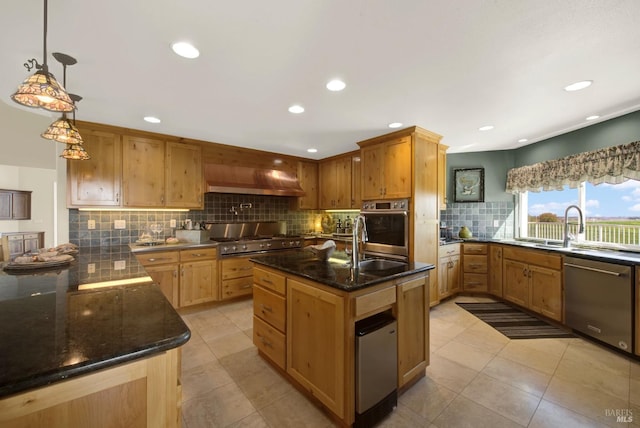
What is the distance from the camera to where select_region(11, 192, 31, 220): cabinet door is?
6867 millimetres

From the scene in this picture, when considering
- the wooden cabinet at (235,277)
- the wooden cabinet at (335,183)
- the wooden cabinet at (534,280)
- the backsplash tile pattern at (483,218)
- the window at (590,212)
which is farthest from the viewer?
the wooden cabinet at (335,183)

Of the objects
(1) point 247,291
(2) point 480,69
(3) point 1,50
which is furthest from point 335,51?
(1) point 247,291

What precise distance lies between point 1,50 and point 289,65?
1842mm

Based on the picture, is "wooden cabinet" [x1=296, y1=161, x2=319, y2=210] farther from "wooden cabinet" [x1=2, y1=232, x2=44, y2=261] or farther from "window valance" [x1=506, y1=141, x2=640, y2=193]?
"wooden cabinet" [x1=2, y1=232, x2=44, y2=261]

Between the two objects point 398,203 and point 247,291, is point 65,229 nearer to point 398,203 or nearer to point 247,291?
point 247,291

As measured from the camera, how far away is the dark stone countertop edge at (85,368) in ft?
2.02

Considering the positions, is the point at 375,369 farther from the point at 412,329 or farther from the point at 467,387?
the point at 467,387

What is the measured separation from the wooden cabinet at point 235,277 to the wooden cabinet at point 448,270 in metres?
2.80

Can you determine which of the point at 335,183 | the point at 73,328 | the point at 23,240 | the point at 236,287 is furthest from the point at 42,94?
the point at 23,240

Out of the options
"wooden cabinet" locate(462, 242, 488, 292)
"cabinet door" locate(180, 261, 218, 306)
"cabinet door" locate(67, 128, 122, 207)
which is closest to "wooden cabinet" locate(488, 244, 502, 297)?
"wooden cabinet" locate(462, 242, 488, 292)

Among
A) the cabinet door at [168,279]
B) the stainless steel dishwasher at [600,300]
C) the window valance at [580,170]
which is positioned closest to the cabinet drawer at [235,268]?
the cabinet door at [168,279]

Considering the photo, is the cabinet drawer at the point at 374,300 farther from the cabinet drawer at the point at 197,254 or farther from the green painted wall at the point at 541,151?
the green painted wall at the point at 541,151

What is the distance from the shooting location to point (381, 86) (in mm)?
2148

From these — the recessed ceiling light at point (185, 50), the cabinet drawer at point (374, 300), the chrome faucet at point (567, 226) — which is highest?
the recessed ceiling light at point (185, 50)
